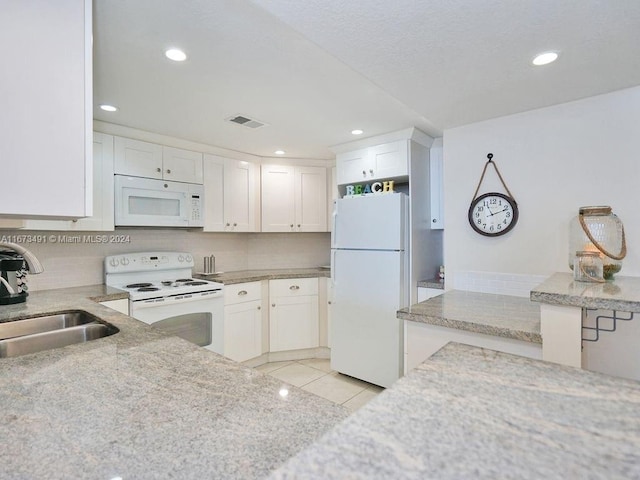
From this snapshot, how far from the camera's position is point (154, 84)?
199cm

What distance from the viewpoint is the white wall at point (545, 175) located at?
75.4 inches

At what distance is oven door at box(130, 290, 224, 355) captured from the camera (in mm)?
2523

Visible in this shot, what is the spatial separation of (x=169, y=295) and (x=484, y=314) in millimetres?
2252

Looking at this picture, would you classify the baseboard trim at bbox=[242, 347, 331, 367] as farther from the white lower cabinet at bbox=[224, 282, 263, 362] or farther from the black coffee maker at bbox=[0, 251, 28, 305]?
the black coffee maker at bbox=[0, 251, 28, 305]

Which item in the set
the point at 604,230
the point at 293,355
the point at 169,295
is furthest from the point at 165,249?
the point at 604,230

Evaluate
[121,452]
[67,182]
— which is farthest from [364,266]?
[121,452]

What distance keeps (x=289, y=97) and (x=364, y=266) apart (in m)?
1.50

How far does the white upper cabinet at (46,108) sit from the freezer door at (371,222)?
214 cm

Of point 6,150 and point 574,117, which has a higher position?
point 574,117

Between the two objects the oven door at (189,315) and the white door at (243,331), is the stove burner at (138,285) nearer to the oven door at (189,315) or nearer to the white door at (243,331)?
the oven door at (189,315)

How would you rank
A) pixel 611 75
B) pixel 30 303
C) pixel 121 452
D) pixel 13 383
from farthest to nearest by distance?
1. pixel 30 303
2. pixel 611 75
3. pixel 13 383
4. pixel 121 452

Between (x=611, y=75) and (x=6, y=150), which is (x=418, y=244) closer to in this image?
(x=611, y=75)

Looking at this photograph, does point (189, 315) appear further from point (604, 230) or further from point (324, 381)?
point (604, 230)

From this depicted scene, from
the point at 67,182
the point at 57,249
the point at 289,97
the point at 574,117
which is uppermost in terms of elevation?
the point at 289,97
